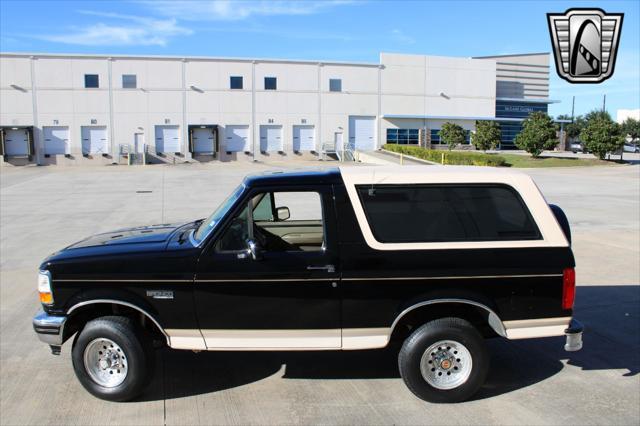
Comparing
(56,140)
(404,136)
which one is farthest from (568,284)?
(404,136)

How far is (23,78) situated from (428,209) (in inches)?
1955

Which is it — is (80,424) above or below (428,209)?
below

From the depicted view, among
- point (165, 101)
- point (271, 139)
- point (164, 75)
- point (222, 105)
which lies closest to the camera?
point (164, 75)

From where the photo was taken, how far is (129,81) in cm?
4809

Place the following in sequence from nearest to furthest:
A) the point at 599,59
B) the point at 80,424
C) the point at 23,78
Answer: the point at 80,424 → the point at 599,59 → the point at 23,78

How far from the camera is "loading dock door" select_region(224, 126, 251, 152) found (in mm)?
50781

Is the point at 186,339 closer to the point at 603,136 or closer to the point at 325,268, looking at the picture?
the point at 325,268

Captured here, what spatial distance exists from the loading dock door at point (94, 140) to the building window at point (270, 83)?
47.1 feet

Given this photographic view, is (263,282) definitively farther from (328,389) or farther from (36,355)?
(36,355)

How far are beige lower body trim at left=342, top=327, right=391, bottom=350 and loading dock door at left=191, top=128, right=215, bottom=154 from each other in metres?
47.5

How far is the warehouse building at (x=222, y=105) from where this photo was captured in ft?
154

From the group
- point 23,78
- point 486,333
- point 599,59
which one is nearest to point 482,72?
point 23,78

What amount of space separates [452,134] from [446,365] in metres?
51.6

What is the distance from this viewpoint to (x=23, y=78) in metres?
Answer: 46.1
